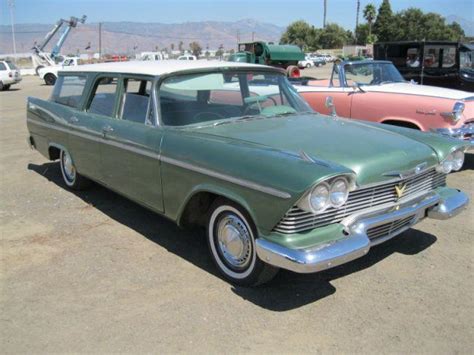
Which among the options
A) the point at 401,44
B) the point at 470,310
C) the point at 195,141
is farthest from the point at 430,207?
the point at 401,44

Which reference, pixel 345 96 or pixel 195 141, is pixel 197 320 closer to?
pixel 195 141

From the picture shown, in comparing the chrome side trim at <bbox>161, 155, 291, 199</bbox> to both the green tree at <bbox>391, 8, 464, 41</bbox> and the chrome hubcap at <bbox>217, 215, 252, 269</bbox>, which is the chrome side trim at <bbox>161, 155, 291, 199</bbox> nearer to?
the chrome hubcap at <bbox>217, 215, 252, 269</bbox>

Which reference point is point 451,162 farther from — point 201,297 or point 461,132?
point 461,132

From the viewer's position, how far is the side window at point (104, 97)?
4.76 m

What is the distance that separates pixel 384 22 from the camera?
88.1 metres

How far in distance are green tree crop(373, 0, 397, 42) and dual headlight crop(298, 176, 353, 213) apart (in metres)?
89.7

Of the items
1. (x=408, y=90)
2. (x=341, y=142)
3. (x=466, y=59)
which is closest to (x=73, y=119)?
(x=341, y=142)

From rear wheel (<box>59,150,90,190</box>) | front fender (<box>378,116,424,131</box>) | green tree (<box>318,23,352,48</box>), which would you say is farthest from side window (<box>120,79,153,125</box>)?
green tree (<box>318,23,352,48</box>)

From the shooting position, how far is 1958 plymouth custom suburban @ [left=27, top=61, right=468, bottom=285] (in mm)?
3041

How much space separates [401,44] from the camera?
10180mm

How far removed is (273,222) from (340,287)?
88 centimetres

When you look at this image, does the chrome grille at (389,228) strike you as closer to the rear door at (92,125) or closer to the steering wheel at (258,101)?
Answer: the steering wheel at (258,101)

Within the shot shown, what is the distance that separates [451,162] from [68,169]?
4246mm

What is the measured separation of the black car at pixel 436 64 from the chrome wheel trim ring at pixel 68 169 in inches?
279
